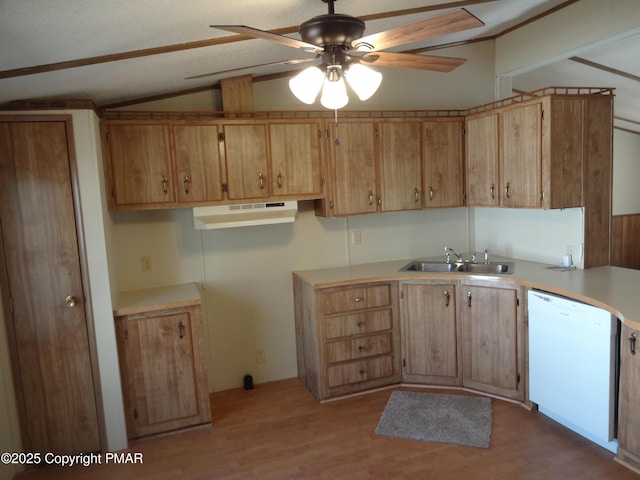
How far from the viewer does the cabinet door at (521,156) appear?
10.7 ft

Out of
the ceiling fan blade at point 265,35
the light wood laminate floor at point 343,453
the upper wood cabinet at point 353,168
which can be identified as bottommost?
the light wood laminate floor at point 343,453

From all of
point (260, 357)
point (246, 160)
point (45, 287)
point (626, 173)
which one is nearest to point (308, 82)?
point (246, 160)

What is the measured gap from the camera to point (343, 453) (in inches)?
111

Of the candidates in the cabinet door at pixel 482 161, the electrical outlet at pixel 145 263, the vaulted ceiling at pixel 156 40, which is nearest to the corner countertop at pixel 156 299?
the electrical outlet at pixel 145 263

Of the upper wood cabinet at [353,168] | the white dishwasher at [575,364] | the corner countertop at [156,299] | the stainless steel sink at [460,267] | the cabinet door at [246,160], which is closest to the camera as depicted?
the white dishwasher at [575,364]

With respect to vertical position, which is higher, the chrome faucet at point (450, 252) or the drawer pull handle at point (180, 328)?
the chrome faucet at point (450, 252)

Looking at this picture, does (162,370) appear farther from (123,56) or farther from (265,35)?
(265,35)

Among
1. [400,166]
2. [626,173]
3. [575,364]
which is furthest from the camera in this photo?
[626,173]

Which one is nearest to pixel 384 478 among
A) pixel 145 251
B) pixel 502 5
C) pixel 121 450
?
pixel 121 450

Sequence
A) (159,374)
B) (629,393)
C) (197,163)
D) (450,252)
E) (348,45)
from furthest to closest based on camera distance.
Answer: (450,252) → (197,163) → (159,374) → (629,393) → (348,45)

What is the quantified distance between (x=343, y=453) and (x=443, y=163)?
2.41 metres

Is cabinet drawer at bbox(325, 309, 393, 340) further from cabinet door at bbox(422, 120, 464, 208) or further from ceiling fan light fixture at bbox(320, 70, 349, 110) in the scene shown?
ceiling fan light fixture at bbox(320, 70, 349, 110)

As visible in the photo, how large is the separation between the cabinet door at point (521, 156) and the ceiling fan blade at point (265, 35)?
2089 millimetres

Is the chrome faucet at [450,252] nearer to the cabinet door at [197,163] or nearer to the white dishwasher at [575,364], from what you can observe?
the white dishwasher at [575,364]
